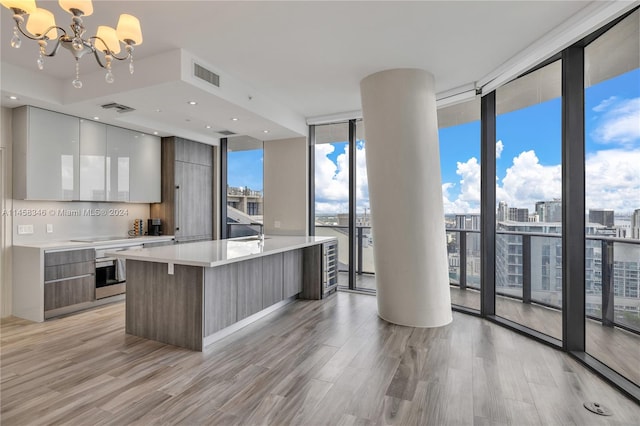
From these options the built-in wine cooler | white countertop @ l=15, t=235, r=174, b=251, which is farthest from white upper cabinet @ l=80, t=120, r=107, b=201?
the built-in wine cooler

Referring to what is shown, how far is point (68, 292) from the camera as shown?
4.16m

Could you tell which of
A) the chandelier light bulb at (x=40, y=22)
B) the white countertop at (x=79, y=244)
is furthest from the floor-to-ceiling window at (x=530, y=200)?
the white countertop at (x=79, y=244)

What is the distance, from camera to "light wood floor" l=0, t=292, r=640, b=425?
212 centimetres

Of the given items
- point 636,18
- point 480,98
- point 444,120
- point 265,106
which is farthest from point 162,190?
point 636,18

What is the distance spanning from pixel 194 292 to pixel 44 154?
288cm

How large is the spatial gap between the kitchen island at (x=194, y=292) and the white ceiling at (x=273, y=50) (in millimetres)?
1742

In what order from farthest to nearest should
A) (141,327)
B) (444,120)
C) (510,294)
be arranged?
(444,120) → (510,294) → (141,327)

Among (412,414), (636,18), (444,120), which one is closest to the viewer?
(412,414)

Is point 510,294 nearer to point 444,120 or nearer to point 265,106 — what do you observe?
point 444,120

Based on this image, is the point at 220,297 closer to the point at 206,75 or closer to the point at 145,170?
the point at 206,75

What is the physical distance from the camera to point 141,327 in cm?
341

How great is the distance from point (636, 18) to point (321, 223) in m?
4.42

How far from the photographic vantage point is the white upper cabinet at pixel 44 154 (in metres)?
4.04

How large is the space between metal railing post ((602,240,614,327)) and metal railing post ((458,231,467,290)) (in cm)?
205
